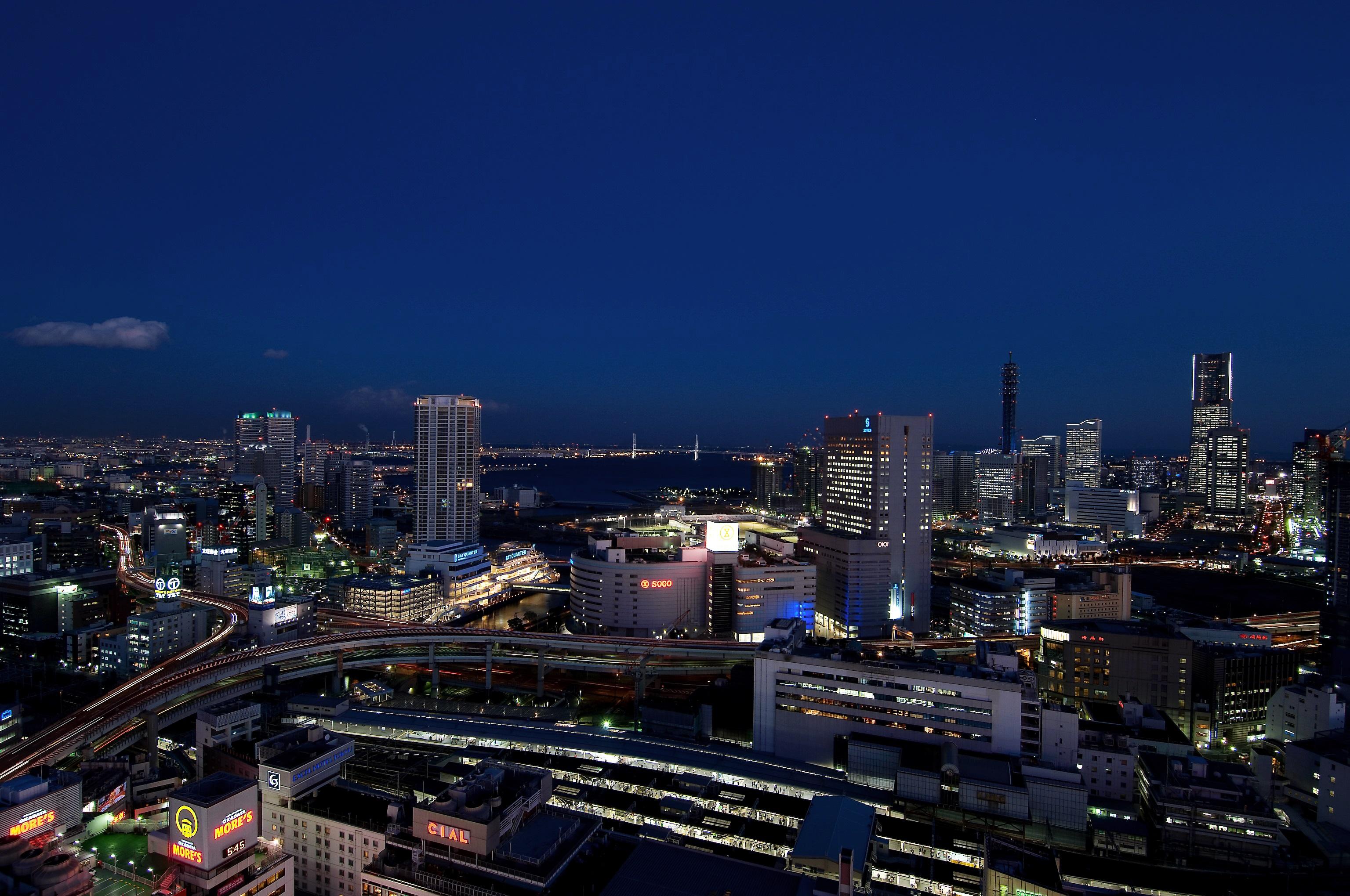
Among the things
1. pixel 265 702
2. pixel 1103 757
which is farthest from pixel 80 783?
pixel 1103 757

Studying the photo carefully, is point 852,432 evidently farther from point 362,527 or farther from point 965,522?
point 362,527

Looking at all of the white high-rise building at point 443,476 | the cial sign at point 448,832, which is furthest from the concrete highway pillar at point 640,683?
the white high-rise building at point 443,476

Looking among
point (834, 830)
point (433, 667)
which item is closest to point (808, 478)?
point (433, 667)

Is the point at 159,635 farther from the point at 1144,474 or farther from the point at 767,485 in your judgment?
the point at 1144,474

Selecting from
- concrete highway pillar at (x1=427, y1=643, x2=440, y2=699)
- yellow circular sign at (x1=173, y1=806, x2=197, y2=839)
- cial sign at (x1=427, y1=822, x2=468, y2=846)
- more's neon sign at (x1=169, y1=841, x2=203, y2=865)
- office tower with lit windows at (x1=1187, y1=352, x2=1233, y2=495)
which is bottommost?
concrete highway pillar at (x1=427, y1=643, x2=440, y2=699)

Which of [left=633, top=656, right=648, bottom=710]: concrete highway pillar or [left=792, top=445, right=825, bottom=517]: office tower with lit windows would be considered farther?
[left=792, top=445, right=825, bottom=517]: office tower with lit windows

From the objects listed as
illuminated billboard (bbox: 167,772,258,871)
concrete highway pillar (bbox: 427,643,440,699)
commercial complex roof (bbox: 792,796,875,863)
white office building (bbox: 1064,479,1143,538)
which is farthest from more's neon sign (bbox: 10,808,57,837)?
white office building (bbox: 1064,479,1143,538)

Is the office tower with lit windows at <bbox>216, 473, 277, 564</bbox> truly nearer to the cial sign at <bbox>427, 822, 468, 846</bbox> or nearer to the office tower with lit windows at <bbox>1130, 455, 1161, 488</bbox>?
the cial sign at <bbox>427, 822, 468, 846</bbox>
